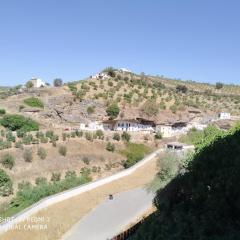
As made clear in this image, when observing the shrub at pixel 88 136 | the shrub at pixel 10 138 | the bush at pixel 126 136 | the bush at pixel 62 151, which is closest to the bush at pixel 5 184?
the shrub at pixel 10 138

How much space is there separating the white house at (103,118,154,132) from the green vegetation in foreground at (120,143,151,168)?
7653 mm

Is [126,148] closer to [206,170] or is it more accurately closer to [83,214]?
[83,214]

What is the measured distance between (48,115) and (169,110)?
17608 millimetres

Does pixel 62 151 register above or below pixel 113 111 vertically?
below

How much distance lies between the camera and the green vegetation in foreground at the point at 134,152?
49.1 meters

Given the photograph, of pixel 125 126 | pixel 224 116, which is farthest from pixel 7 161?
pixel 224 116

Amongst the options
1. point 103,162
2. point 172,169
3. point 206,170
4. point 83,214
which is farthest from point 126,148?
point 206,170

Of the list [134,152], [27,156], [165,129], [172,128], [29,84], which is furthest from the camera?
[29,84]

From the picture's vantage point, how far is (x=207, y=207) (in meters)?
14.1

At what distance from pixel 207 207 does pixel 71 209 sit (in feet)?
46.4

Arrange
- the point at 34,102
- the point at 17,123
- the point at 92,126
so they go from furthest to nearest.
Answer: the point at 34,102 → the point at 92,126 → the point at 17,123

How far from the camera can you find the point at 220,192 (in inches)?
551

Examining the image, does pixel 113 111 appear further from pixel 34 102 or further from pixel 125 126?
pixel 34 102

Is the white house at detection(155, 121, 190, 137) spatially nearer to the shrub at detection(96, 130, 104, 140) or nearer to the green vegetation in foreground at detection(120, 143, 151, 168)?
the green vegetation in foreground at detection(120, 143, 151, 168)
